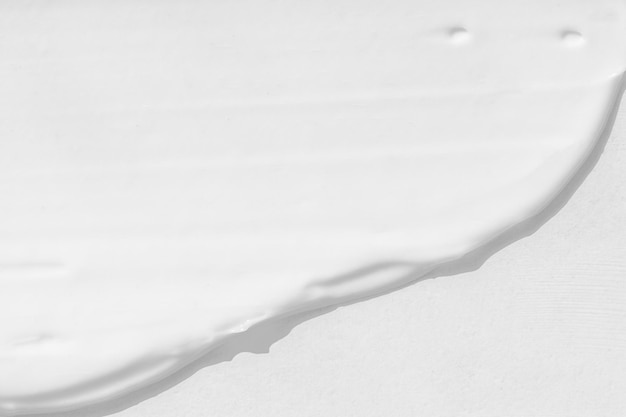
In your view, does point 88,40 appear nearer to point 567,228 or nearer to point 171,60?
point 171,60

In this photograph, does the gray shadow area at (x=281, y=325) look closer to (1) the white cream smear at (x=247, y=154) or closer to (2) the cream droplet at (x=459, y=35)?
(1) the white cream smear at (x=247, y=154)

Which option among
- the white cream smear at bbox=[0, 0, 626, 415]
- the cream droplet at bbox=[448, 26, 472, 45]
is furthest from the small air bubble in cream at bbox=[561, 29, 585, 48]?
the cream droplet at bbox=[448, 26, 472, 45]

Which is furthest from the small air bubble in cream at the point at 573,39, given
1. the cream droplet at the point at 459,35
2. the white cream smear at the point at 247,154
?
the cream droplet at the point at 459,35

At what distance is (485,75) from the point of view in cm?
81

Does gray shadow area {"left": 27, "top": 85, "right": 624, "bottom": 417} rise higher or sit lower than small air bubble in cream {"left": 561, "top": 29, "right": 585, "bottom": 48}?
lower

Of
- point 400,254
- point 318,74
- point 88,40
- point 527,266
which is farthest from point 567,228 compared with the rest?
point 88,40

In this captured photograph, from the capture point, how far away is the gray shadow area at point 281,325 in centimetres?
79

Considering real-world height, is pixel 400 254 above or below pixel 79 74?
below

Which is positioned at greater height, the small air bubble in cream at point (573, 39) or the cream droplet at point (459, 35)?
the cream droplet at point (459, 35)

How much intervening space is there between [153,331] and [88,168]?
0.19 meters

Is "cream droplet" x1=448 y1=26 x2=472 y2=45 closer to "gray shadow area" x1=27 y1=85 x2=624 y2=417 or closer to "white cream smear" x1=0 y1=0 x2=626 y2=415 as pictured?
"white cream smear" x1=0 y1=0 x2=626 y2=415

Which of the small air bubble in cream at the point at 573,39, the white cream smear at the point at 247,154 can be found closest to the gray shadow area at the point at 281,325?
the white cream smear at the point at 247,154

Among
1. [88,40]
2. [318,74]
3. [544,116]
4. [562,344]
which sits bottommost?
[562,344]

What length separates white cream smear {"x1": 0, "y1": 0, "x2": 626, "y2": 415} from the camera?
0.78 meters
